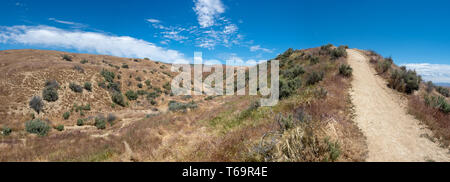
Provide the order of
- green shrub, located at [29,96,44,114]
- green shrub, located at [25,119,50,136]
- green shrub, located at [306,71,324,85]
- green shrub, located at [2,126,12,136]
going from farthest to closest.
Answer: green shrub, located at [29,96,44,114] < green shrub, located at [306,71,324,85] < green shrub, located at [25,119,50,136] < green shrub, located at [2,126,12,136]

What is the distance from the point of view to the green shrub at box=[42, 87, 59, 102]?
59.8 feet

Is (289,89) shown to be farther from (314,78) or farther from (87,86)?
(87,86)

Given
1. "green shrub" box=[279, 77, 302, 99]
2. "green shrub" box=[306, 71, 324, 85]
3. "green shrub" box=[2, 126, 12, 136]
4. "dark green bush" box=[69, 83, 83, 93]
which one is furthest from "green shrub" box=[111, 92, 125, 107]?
"green shrub" box=[306, 71, 324, 85]

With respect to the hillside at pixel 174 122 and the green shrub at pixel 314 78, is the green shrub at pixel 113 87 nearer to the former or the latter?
the hillside at pixel 174 122

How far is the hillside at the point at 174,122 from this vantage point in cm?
497

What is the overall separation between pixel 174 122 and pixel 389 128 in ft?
34.5

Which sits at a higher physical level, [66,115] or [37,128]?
[66,115]

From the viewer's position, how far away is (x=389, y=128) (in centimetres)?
630

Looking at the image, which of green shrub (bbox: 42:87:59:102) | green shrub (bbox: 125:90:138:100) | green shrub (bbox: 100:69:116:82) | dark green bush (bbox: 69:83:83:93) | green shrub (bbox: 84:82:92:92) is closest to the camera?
green shrub (bbox: 42:87:59:102)

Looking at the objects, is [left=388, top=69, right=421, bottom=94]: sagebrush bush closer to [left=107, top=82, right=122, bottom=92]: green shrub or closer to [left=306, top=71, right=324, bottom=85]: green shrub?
[left=306, top=71, right=324, bottom=85]: green shrub

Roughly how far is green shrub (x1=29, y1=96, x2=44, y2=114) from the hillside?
0.08 meters

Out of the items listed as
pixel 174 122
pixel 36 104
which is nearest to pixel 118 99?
pixel 36 104
